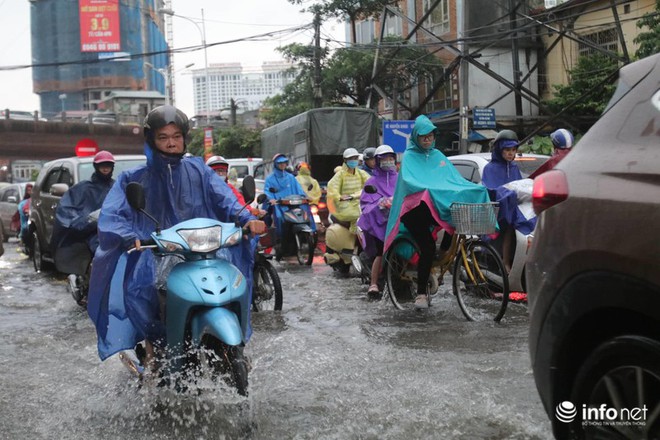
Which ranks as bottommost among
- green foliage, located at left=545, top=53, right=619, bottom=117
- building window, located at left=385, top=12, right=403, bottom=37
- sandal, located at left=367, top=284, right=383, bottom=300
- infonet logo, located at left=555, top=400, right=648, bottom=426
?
sandal, located at left=367, top=284, right=383, bottom=300

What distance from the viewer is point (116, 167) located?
1188cm

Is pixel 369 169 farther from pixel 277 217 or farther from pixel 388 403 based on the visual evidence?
pixel 388 403

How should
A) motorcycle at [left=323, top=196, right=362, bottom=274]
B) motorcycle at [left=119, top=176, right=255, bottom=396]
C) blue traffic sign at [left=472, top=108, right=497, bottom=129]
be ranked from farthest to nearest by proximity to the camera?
blue traffic sign at [left=472, top=108, right=497, bottom=129]
motorcycle at [left=323, top=196, right=362, bottom=274]
motorcycle at [left=119, top=176, right=255, bottom=396]

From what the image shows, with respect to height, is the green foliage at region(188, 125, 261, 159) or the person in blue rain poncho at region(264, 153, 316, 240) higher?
the green foliage at region(188, 125, 261, 159)

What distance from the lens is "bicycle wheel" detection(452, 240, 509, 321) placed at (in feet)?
24.5

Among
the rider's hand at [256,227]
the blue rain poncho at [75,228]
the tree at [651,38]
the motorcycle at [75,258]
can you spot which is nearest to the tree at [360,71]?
the tree at [651,38]

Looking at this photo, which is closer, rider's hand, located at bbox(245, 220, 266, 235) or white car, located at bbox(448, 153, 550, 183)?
rider's hand, located at bbox(245, 220, 266, 235)

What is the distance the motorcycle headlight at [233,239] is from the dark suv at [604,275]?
190 cm

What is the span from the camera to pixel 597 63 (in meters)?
26.9

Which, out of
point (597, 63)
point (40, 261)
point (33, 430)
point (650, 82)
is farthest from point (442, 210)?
point (597, 63)

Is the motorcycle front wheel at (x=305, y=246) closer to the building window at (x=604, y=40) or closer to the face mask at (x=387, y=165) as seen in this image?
the face mask at (x=387, y=165)

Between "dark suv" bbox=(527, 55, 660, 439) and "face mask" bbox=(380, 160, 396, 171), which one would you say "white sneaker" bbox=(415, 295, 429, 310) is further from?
"dark suv" bbox=(527, 55, 660, 439)

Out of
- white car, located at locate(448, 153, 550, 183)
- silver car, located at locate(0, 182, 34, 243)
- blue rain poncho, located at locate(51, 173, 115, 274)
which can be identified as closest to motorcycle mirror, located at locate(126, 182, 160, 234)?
blue rain poncho, located at locate(51, 173, 115, 274)

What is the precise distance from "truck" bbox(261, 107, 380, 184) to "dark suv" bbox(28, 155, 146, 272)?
9.04 meters
